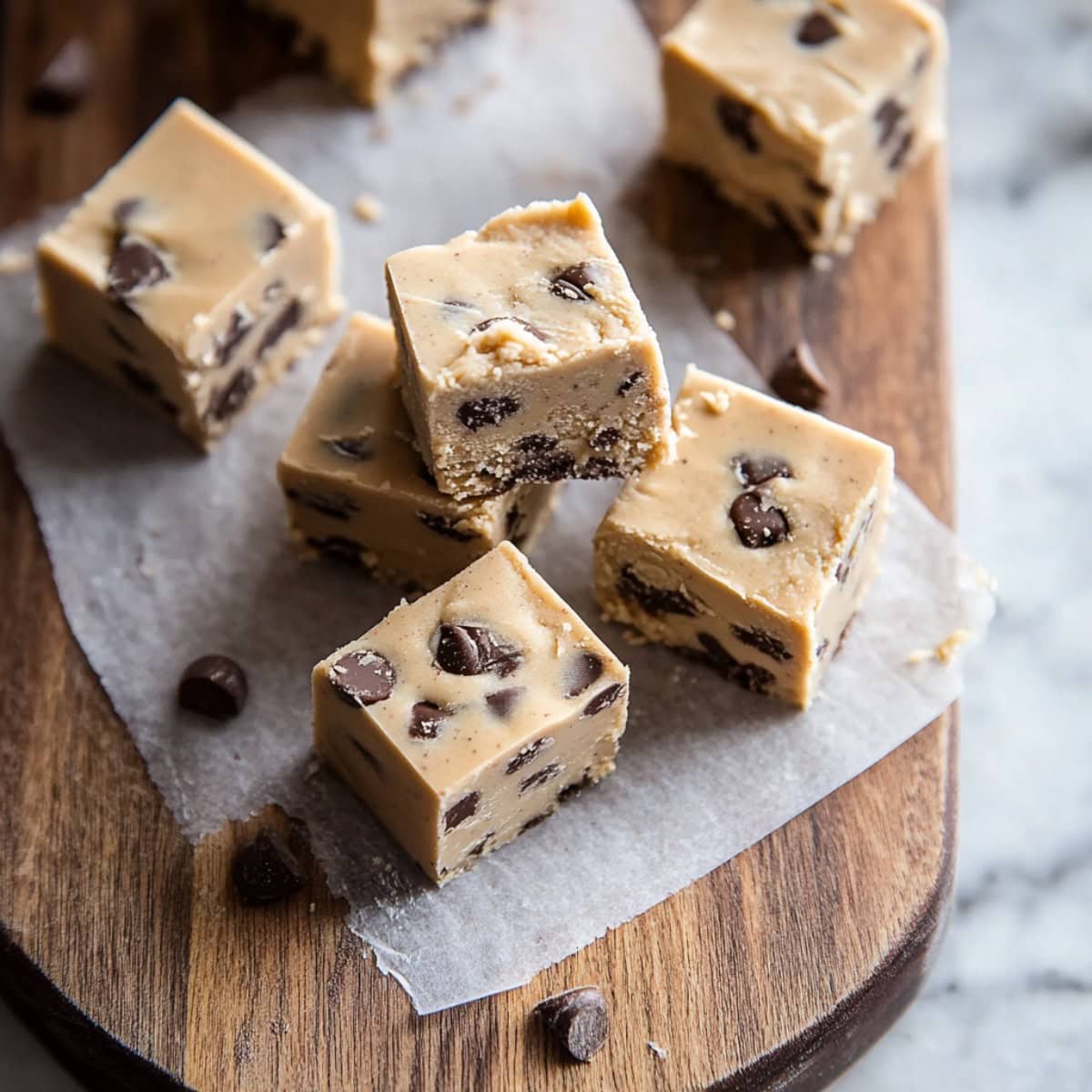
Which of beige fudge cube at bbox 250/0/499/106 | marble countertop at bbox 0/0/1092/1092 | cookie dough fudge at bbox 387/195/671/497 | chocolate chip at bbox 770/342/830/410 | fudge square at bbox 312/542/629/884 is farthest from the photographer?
beige fudge cube at bbox 250/0/499/106

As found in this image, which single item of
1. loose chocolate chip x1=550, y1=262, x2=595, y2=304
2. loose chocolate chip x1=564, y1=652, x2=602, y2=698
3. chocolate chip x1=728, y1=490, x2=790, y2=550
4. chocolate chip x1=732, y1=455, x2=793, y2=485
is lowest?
loose chocolate chip x1=564, y1=652, x2=602, y2=698

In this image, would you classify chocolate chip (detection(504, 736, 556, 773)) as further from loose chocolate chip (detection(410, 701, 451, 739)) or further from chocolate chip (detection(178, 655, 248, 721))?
chocolate chip (detection(178, 655, 248, 721))

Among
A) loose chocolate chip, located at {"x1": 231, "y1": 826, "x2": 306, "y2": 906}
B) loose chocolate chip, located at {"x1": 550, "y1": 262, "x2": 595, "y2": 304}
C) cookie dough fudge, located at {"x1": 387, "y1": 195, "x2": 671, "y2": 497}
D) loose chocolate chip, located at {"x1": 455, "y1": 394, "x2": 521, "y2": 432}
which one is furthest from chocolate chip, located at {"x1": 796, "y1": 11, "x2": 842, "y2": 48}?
loose chocolate chip, located at {"x1": 231, "y1": 826, "x2": 306, "y2": 906}

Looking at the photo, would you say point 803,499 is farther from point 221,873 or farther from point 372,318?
point 221,873

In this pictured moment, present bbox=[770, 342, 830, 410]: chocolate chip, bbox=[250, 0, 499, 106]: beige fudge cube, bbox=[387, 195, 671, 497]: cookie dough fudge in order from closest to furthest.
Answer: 1. bbox=[387, 195, 671, 497]: cookie dough fudge
2. bbox=[770, 342, 830, 410]: chocolate chip
3. bbox=[250, 0, 499, 106]: beige fudge cube

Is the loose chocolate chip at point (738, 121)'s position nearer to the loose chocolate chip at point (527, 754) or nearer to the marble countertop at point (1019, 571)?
the marble countertop at point (1019, 571)

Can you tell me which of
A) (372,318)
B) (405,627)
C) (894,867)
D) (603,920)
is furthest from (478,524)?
(894,867)

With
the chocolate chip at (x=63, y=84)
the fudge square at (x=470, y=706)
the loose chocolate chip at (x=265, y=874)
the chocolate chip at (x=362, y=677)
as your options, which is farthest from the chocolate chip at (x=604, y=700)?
→ the chocolate chip at (x=63, y=84)

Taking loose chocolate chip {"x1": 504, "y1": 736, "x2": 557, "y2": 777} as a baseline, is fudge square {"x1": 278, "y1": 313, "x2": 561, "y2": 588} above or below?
above

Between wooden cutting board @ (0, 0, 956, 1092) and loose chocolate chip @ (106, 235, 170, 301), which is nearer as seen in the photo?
wooden cutting board @ (0, 0, 956, 1092)
